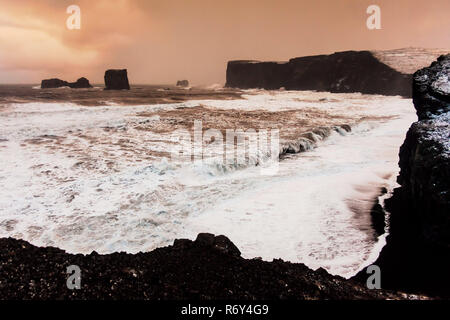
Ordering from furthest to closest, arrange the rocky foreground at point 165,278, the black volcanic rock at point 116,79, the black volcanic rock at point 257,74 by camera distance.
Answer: the black volcanic rock at point 257,74, the black volcanic rock at point 116,79, the rocky foreground at point 165,278

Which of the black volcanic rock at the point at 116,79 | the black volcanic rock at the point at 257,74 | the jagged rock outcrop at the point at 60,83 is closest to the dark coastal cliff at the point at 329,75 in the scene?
the black volcanic rock at the point at 257,74

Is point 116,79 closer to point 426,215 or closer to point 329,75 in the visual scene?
point 329,75

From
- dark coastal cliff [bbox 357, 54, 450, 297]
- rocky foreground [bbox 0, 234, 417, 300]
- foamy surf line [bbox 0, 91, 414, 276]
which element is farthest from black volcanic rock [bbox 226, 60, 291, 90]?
rocky foreground [bbox 0, 234, 417, 300]

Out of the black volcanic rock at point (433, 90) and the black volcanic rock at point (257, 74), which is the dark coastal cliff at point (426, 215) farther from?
the black volcanic rock at point (257, 74)

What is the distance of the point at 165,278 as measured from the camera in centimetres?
321

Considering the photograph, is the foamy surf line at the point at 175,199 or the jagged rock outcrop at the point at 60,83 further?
the jagged rock outcrop at the point at 60,83

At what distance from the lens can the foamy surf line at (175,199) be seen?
16.4 feet

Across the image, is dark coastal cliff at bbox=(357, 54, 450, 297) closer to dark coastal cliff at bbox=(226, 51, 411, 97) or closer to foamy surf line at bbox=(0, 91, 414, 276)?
foamy surf line at bbox=(0, 91, 414, 276)

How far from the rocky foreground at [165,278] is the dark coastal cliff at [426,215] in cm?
94

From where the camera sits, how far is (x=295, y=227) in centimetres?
554

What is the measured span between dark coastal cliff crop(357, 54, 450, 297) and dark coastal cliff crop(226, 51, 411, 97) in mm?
48696

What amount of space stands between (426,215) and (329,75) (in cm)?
7097

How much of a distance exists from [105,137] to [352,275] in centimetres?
1111
